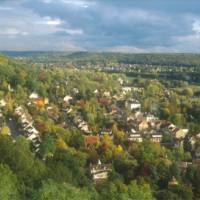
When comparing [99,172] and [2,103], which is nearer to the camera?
[99,172]

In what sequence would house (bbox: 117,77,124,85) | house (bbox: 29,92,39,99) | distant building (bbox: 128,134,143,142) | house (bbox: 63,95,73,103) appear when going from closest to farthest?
distant building (bbox: 128,134,143,142) < house (bbox: 29,92,39,99) < house (bbox: 63,95,73,103) < house (bbox: 117,77,124,85)

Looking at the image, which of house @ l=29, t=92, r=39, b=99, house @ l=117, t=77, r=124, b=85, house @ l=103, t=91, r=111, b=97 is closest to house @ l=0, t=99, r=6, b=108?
house @ l=29, t=92, r=39, b=99

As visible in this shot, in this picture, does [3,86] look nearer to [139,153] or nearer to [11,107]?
[11,107]

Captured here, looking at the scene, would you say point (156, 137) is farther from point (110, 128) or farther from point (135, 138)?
point (110, 128)

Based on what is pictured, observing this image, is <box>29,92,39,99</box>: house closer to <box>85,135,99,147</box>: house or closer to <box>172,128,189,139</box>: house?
<box>172,128,189,139</box>: house

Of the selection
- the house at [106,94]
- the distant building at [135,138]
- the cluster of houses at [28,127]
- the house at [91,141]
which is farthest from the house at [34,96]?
the house at [91,141]

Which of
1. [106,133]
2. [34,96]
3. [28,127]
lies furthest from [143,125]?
[34,96]
